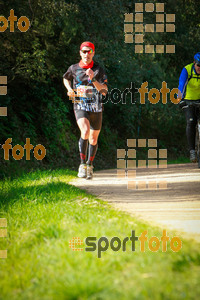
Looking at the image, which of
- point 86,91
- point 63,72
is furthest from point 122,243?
point 63,72

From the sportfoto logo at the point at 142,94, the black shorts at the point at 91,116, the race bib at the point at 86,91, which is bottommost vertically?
the black shorts at the point at 91,116

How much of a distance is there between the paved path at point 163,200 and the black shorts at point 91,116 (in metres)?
1.14

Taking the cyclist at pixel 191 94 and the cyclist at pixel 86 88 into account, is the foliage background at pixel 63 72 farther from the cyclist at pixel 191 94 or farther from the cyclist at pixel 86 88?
the cyclist at pixel 191 94

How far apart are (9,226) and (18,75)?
8.27 meters

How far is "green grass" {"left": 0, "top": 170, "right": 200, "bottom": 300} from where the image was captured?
8.57ft

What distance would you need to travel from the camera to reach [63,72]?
1459cm

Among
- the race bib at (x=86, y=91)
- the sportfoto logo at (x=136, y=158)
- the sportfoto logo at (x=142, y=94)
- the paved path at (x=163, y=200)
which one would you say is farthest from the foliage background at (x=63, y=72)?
the paved path at (x=163, y=200)

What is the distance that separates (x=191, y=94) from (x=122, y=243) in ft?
21.4

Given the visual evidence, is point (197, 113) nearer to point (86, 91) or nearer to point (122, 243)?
point (86, 91)

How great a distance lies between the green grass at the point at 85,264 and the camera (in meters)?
2.61

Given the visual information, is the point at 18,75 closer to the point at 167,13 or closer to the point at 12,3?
the point at 12,3

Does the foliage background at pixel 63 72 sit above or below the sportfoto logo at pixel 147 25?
below

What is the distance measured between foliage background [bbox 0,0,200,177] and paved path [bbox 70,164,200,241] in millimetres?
4541

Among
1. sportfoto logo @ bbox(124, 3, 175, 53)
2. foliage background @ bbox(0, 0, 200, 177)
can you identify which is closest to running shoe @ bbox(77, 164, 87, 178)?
foliage background @ bbox(0, 0, 200, 177)
